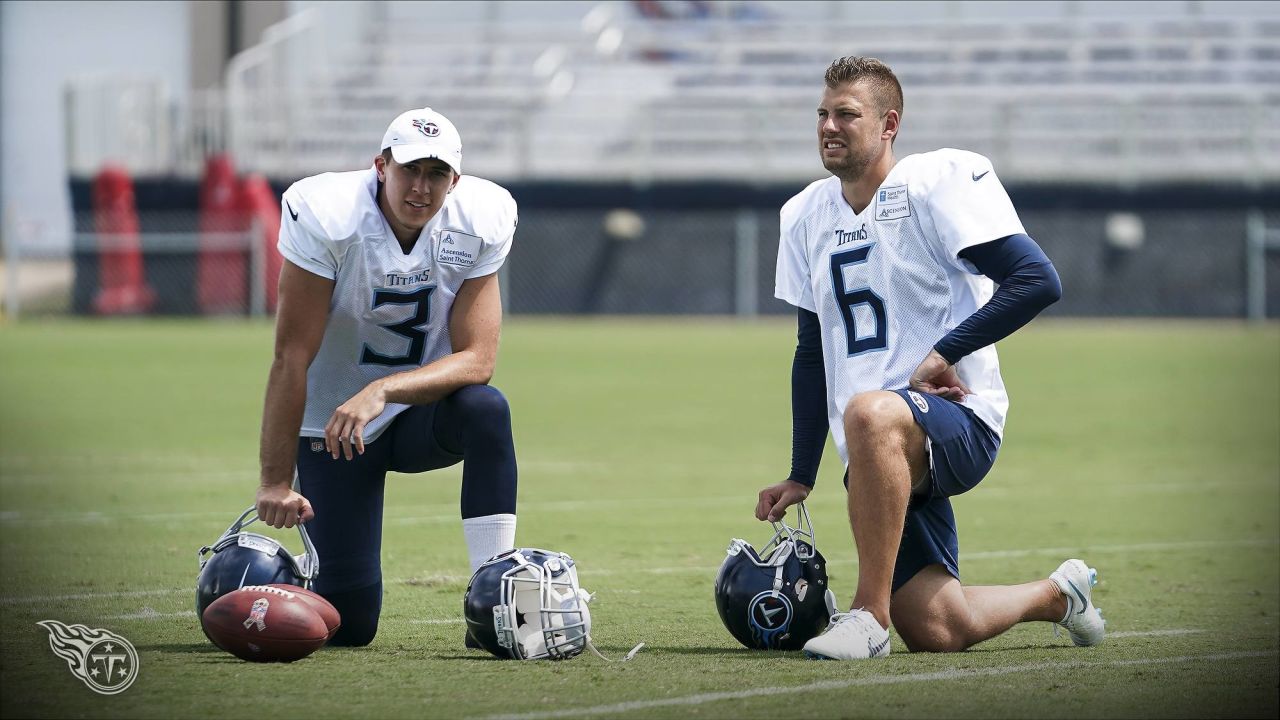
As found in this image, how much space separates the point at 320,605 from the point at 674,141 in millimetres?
23444

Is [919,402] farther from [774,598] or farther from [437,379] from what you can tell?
[437,379]

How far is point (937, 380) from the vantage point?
16.9ft

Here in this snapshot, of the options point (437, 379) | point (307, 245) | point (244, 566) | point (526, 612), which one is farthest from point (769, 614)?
point (307, 245)

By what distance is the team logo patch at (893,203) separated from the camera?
17.4 feet

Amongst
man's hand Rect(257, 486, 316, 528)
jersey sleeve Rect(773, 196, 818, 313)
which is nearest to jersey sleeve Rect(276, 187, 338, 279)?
man's hand Rect(257, 486, 316, 528)

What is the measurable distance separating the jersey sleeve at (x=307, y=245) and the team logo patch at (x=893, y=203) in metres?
1.68

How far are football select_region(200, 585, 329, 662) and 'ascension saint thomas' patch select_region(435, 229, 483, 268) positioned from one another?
1.16 m

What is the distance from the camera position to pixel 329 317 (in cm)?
541

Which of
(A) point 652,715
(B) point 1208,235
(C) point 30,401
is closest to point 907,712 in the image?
(A) point 652,715

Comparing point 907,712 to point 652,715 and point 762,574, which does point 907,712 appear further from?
point 762,574

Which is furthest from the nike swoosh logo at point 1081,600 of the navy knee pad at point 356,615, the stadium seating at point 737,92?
the stadium seating at point 737,92

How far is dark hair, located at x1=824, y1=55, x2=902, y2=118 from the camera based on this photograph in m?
5.25

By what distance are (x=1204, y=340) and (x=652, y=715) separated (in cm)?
1831

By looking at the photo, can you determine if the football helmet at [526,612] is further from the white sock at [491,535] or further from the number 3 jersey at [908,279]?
the number 3 jersey at [908,279]
